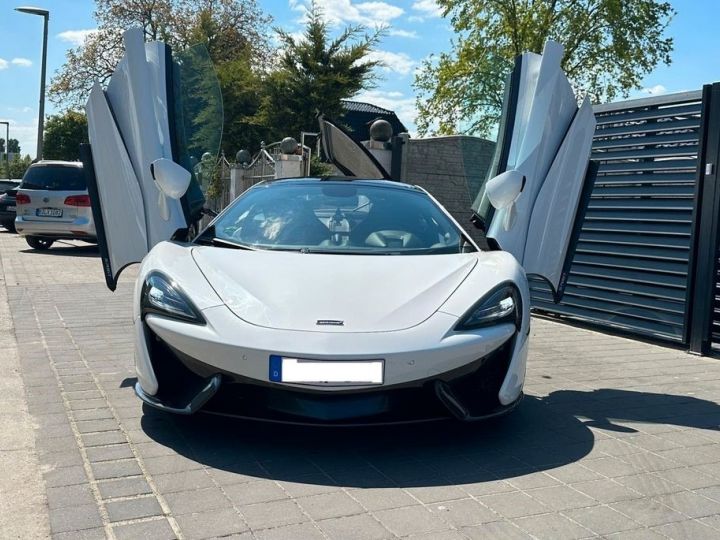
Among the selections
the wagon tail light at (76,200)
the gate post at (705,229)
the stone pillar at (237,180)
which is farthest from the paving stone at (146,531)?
the stone pillar at (237,180)

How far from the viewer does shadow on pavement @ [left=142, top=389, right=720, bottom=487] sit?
3180 millimetres

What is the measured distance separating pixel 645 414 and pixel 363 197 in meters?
2.19

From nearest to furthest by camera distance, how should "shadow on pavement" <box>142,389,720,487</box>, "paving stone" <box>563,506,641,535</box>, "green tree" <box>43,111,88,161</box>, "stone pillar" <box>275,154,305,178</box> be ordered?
"paving stone" <box>563,506,641,535</box> → "shadow on pavement" <box>142,389,720,487</box> → "stone pillar" <box>275,154,305,178</box> → "green tree" <box>43,111,88,161</box>

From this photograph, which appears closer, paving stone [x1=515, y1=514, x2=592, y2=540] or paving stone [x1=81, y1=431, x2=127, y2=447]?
paving stone [x1=515, y1=514, x2=592, y2=540]

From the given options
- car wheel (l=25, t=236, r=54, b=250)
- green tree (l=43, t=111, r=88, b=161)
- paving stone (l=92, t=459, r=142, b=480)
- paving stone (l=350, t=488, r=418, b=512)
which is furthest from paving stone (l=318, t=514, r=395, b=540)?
green tree (l=43, t=111, r=88, b=161)

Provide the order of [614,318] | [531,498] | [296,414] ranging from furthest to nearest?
[614,318]
[296,414]
[531,498]

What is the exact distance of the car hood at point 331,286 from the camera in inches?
129

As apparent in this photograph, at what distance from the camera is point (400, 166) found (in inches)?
435

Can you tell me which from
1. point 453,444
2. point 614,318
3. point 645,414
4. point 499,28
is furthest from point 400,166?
point 499,28

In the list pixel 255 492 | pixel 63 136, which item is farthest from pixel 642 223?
pixel 63 136

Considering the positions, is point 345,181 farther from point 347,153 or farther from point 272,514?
point 347,153

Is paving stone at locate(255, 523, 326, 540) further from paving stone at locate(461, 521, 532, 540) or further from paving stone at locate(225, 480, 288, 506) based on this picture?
paving stone at locate(461, 521, 532, 540)

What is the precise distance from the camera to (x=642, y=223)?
23.9 ft

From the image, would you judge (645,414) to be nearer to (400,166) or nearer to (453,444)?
(453,444)
